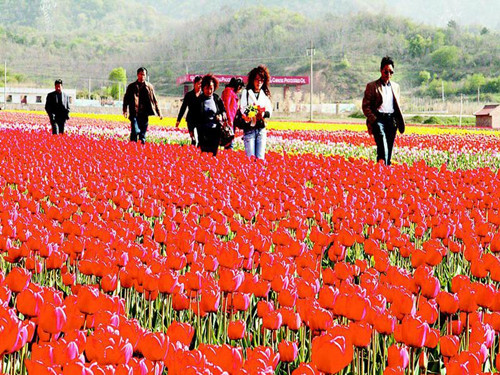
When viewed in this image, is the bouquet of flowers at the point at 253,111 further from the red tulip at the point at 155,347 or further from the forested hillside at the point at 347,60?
the forested hillside at the point at 347,60

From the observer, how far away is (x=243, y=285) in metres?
2.97

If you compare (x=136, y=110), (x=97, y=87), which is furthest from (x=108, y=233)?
(x=97, y=87)

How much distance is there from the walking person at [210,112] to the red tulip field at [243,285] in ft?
10.7

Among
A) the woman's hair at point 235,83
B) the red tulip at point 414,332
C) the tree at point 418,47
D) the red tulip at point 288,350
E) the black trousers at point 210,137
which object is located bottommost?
the red tulip at point 288,350

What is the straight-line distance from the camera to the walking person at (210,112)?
11.2 m

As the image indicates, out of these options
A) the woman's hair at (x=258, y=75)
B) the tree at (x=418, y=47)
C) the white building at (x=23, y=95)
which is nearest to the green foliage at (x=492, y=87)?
the tree at (x=418, y=47)

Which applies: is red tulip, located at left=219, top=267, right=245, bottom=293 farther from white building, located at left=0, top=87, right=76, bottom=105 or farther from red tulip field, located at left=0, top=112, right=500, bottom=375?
white building, located at left=0, top=87, right=76, bottom=105

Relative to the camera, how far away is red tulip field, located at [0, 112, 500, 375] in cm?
202

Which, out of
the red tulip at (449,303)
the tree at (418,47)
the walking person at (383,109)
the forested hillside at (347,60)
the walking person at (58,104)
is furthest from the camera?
the tree at (418,47)

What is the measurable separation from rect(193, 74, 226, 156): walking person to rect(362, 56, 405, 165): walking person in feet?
7.61

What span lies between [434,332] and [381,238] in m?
2.16

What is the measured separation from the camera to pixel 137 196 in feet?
20.3

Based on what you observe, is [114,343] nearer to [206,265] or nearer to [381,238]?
[206,265]

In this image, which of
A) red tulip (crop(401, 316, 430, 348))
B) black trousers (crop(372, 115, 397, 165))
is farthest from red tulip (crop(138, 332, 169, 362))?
black trousers (crop(372, 115, 397, 165))
